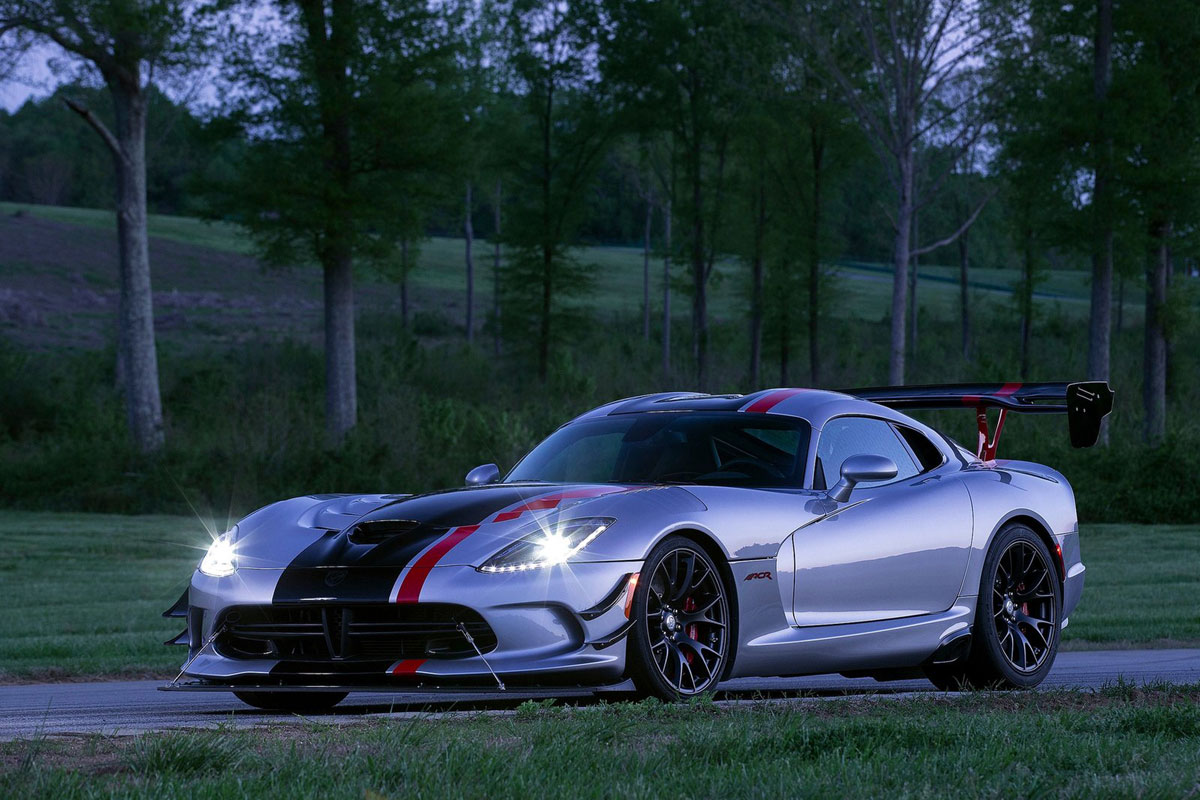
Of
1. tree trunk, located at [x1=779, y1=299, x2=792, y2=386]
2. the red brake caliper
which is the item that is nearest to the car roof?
the red brake caliper

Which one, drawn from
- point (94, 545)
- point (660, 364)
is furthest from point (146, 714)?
point (660, 364)

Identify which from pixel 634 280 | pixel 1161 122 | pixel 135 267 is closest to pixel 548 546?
pixel 135 267

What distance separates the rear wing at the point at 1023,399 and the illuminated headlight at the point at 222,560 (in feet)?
13.2

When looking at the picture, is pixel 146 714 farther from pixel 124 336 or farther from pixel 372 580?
pixel 124 336

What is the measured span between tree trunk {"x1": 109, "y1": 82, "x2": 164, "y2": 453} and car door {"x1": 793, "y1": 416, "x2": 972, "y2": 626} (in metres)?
23.6

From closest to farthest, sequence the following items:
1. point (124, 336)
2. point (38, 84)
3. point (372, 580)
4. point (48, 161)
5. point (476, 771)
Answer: point (476, 771), point (372, 580), point (38, 84), point (124, 336), point (48, 161)

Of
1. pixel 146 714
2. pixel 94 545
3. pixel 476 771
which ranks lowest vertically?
pixel 94 545

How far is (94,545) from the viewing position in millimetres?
21984

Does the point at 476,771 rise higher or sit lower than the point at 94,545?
higher

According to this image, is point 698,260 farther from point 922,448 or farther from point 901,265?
point 922,448

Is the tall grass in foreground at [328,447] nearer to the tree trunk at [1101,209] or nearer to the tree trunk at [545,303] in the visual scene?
the tree trunk at [1101,209]

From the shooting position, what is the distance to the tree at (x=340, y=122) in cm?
2953

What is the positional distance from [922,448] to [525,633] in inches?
130

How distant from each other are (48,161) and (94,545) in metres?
96.7
